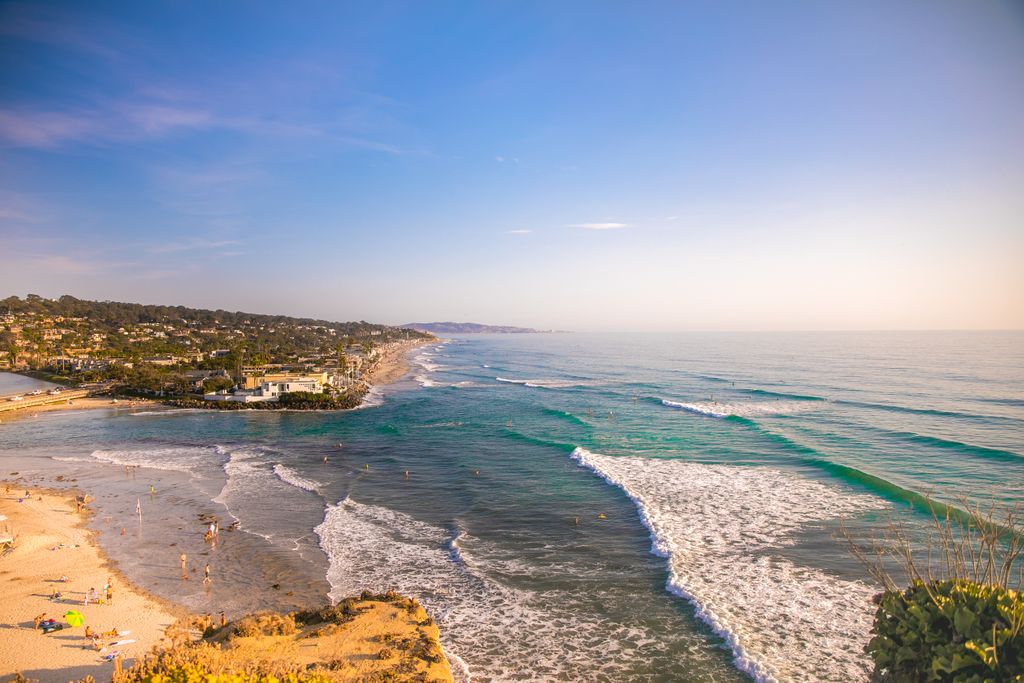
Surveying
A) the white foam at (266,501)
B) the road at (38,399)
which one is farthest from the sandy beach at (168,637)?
the road at (38,399)

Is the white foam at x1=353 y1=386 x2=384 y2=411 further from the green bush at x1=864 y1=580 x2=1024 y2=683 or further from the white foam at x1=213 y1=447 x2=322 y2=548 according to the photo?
the green bush at x1=864 y1=580 x2=1024 y2=683

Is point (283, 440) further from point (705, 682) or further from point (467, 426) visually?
point (705, 682)

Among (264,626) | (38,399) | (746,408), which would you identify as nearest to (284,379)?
(38,399)

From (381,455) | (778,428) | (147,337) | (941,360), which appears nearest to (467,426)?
(381,455)

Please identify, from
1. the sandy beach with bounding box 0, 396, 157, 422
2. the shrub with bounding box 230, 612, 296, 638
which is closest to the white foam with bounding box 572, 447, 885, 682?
the shrub with bounding box 230, 612, 296, 638

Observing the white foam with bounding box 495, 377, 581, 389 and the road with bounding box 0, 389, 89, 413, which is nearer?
the road with bounding box 0, 389, 89, 413

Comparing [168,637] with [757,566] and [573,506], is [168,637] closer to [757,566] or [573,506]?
[573,506]
